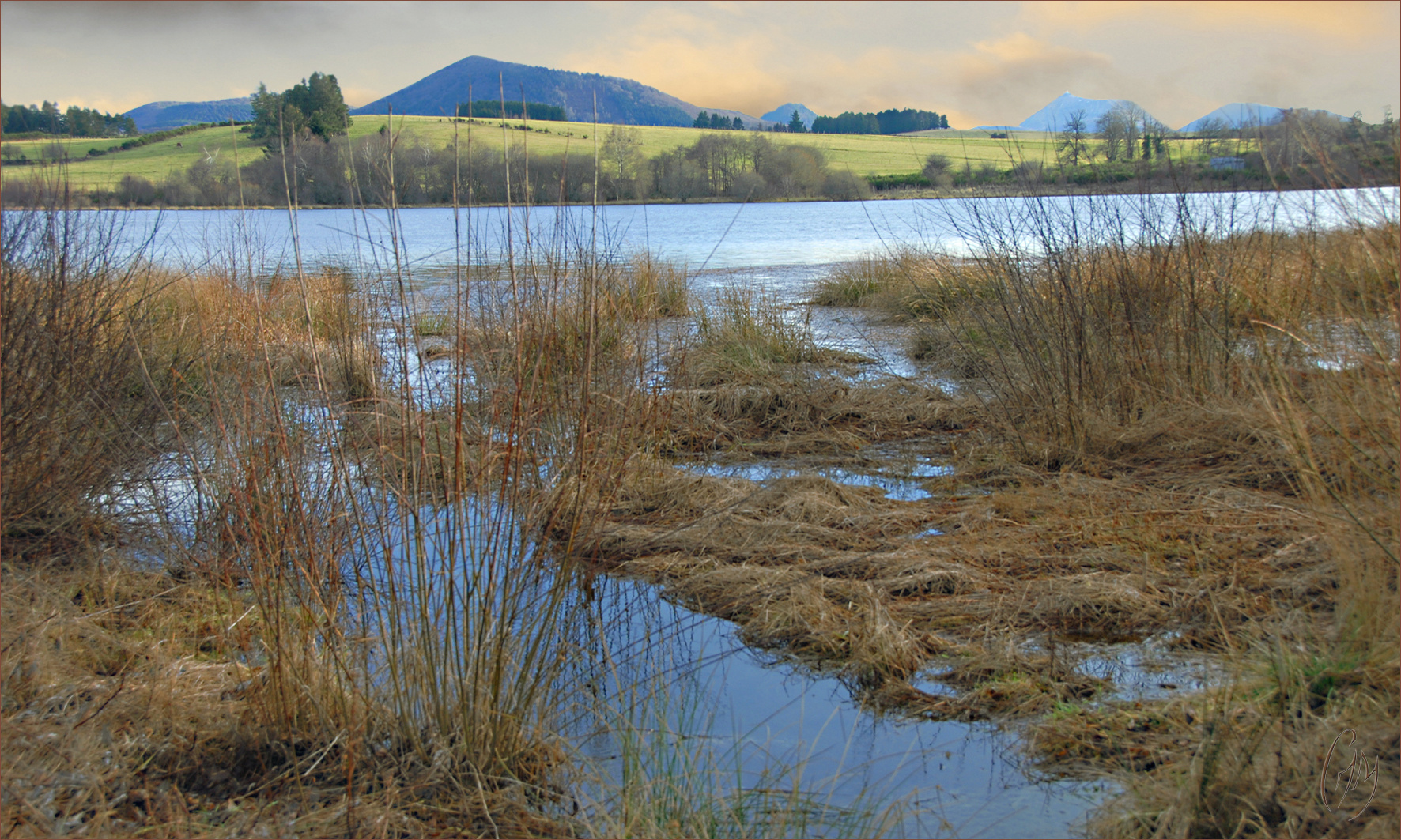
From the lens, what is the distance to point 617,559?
173 inches

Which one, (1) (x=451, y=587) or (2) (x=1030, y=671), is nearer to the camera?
(1) (x=451, y=587)

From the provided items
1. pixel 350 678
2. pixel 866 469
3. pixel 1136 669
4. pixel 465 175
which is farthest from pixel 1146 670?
pixel 465 175

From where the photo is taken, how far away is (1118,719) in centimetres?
273

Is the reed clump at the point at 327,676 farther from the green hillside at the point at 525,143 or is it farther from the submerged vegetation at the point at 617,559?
the green hillside at the point at 525,143

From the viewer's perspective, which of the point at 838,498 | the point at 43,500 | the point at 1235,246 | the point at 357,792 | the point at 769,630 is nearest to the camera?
the point at 357,792

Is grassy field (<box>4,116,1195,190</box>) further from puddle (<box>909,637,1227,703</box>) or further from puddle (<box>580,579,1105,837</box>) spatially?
puddle (<box>909,637,1227,703</box>)

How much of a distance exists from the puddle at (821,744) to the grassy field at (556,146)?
1.88 meters

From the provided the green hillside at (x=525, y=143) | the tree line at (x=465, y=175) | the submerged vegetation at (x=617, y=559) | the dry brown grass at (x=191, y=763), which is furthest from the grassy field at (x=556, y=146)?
the dry brown grass at (x=191, y=763)

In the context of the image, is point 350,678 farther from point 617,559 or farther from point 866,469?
point 866,469

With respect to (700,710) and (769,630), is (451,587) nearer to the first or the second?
(700,710)

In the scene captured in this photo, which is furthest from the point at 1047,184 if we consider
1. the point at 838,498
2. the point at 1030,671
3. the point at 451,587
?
the point at 451,587

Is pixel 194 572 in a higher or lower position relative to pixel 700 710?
higher

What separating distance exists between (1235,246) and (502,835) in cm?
543

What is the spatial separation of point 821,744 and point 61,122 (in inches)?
179
